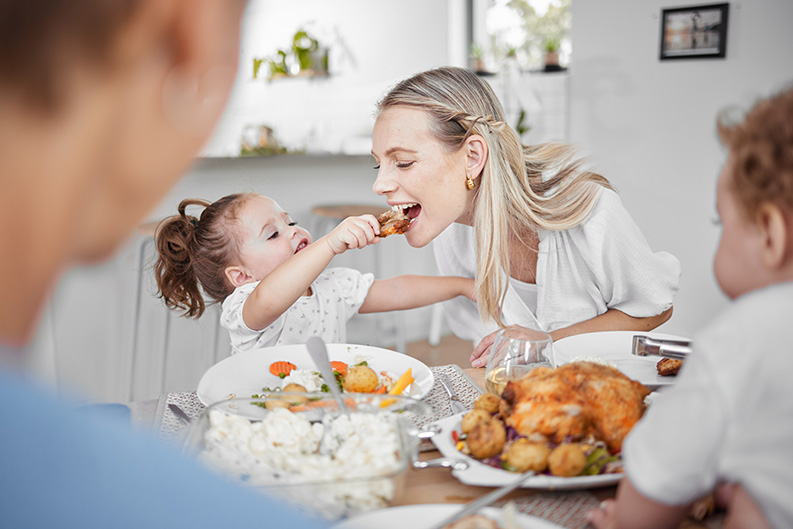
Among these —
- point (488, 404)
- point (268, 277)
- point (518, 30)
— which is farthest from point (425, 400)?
point (518, 30)

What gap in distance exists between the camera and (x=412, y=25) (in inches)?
69.3

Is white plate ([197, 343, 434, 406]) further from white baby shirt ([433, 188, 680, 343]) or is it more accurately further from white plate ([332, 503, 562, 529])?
white baby shirt ([433, 188, 680, 343])

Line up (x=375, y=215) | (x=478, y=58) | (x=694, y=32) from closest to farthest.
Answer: (x=375, y=215) → (x=694, y=32) → (x=478, y=58)

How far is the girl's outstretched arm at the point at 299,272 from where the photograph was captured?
1.07 m

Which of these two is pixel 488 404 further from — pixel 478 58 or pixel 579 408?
pixel 478 58

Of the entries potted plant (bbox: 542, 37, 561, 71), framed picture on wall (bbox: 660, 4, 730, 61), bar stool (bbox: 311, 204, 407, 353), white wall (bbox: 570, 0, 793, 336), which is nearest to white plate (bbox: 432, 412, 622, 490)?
bar stool (bbox: 311, 204, 407, 353)

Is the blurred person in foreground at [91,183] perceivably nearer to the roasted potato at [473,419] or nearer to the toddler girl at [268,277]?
the roasted potato at [473,419]

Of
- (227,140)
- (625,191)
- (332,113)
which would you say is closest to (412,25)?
(332,113)

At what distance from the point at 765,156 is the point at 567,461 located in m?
0.28

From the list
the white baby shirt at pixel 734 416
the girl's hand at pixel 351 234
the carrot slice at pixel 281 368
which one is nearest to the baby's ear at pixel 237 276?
the girl's hand at pixel 351 234

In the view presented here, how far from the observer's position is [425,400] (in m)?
0.81

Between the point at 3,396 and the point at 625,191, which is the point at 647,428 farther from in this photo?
the point at 625,191

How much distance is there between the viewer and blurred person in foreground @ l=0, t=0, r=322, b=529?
149 mm

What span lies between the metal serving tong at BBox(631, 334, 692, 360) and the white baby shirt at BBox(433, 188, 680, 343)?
42 cm
